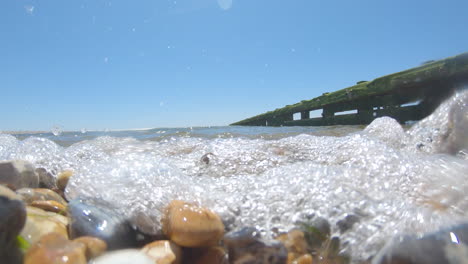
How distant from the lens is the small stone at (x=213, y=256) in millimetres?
1359

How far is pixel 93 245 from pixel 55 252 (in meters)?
0.20

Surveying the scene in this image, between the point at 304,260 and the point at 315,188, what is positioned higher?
the point at 315,188

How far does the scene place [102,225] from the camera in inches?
56.1

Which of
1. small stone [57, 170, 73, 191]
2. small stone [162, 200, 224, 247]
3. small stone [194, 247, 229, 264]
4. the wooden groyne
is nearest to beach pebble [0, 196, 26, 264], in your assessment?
small stone [162, 200, 224, 247]

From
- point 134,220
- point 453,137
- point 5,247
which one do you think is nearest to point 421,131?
point 453,137

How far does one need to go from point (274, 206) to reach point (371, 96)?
8.69 metres

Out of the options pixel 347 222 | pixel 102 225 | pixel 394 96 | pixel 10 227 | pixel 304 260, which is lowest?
pixel 304 260

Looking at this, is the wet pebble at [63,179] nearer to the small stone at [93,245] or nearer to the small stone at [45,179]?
the small stone at [45,179]

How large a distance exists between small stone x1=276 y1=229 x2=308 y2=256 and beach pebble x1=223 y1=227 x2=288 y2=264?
211 millimetres

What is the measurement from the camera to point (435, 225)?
1.40 metres

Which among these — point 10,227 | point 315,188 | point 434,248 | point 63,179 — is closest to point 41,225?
point 10,227

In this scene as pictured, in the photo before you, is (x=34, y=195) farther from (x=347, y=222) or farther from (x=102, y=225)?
(x=347, y=222)

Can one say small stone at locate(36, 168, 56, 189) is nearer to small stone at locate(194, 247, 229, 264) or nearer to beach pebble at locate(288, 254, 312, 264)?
small stone at locate(194, 247, 229, 264)

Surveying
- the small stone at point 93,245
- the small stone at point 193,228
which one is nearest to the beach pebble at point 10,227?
the small stone at point 93,245
